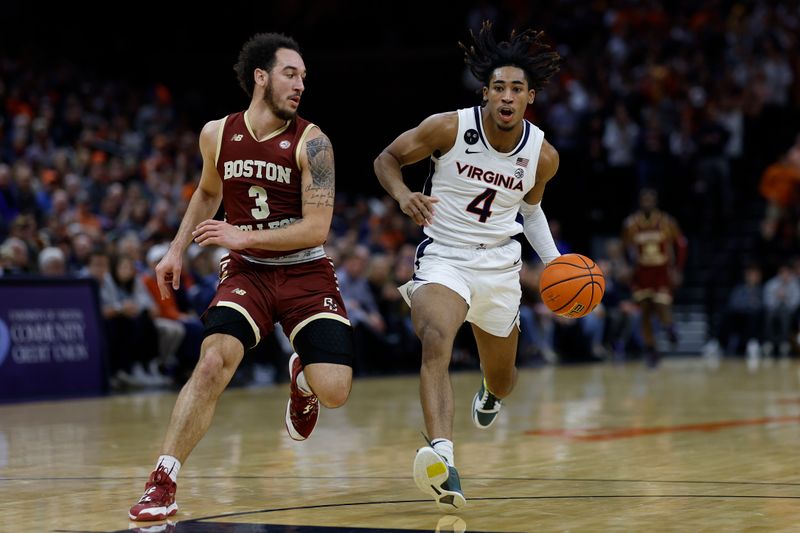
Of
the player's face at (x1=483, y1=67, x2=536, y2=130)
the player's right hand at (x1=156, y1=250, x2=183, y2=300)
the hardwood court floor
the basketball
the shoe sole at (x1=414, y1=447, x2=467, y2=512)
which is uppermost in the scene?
the player's face at (x1=483, y1=67, x2=536, y2=130)

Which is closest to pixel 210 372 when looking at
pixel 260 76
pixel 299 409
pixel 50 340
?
pixel 299 409

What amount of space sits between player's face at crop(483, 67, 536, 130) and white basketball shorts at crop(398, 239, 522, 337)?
2.37ft

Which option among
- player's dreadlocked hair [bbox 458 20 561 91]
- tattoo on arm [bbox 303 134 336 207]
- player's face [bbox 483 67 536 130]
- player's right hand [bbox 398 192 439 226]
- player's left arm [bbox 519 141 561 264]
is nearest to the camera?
tattoo on arm [bbox 303 134 336 207]

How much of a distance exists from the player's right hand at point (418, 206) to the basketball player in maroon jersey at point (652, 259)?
40.0 feet

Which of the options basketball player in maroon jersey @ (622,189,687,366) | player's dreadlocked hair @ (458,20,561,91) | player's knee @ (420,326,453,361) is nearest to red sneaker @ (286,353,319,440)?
player's knee @ (420,326,453,361)

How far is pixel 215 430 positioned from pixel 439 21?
18826 millimetres

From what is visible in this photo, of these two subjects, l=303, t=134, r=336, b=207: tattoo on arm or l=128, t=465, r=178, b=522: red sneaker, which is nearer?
l=128, t=465, r=178, b=522: red sneaker

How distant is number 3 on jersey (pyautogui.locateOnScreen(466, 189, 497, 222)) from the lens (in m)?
7.00

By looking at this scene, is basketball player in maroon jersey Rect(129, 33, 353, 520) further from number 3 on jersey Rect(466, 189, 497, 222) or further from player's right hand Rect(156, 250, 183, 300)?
number 3 on jersey Rect(466, 189, 497, 222)

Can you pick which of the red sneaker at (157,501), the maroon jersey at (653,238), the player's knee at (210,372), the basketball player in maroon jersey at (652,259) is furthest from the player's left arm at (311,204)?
the maroon jersey at (653,238)

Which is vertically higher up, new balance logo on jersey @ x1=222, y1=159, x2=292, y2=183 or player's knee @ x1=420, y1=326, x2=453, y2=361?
new balance logo on jersey @ x1=222, y1=159, x2=292, y2=183

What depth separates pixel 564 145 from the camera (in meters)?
24.1

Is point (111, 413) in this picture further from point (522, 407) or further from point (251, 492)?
point (251, 492)

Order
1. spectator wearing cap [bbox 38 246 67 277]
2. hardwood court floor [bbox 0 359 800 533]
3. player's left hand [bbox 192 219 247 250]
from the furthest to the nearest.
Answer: spectator wearing cap [bbox 38 246 67 277] → player's left hand [bbox 192 219 247 250] → hardwood court floor [bbox 0 359 800 533]
